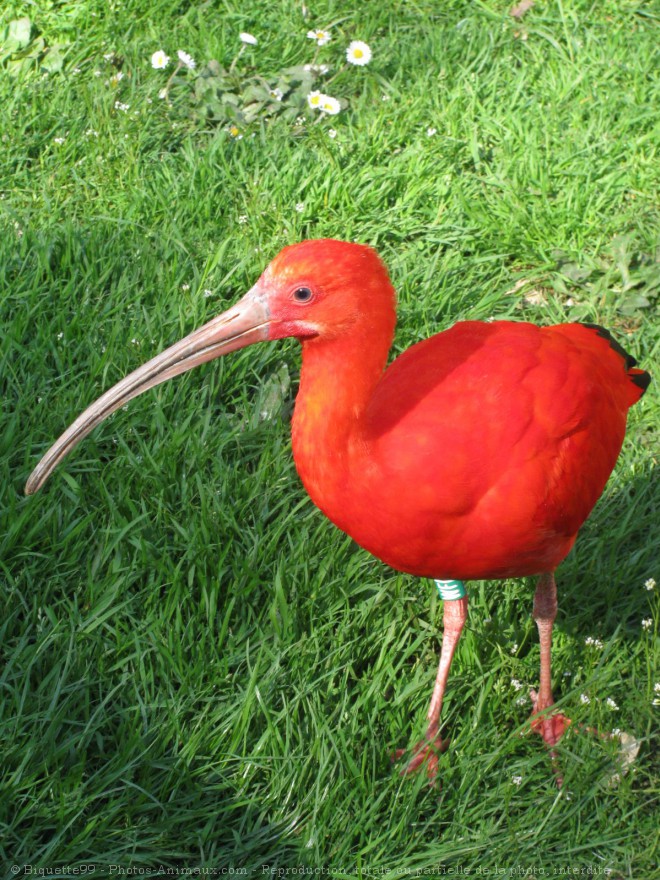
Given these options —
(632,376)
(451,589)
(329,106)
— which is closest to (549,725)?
(451,589)

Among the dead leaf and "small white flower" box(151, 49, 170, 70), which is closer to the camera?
"small white flower" box(151, 49, 170, 70)

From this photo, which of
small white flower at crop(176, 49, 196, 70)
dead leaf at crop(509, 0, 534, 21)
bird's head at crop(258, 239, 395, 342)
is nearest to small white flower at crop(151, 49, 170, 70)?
small white flower at crop(176, 49, 196, 70)

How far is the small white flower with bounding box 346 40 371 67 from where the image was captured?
16.6 ft

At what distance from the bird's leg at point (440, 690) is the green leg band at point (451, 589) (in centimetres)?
2

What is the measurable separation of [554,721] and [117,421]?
171 cm

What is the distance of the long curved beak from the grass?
2.25 ft

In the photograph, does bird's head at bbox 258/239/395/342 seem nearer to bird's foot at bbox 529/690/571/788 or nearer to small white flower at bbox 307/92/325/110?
bird's foot at bbox 529/690/571/788

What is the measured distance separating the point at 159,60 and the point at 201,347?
2.85 m

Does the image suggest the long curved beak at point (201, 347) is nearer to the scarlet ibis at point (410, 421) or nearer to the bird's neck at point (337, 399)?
the scarlet ibis at point (410, 421)

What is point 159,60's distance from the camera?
196 inches

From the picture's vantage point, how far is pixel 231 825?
2803mm

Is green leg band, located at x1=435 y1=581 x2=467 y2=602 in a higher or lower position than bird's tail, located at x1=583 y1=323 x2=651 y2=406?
lower

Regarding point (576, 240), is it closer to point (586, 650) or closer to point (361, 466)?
point (586, 650)

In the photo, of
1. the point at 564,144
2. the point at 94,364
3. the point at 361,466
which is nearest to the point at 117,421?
the point at 94,364
